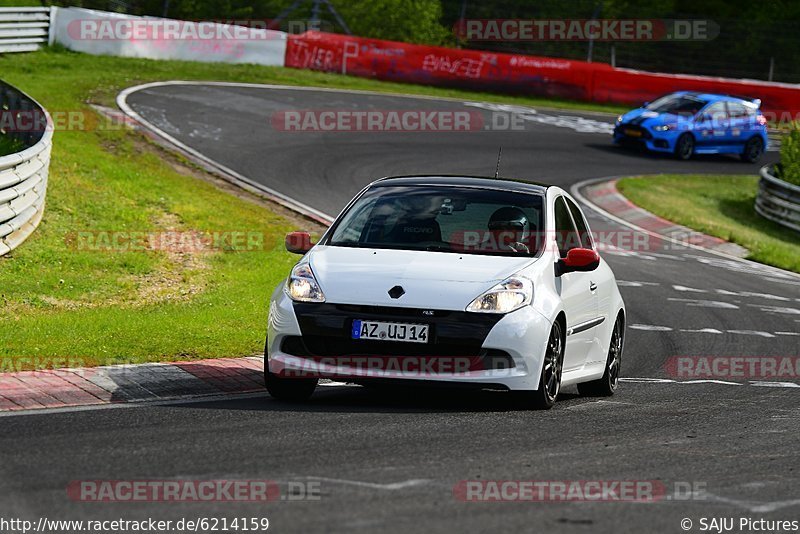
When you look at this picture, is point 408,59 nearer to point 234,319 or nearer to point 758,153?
point 758,153

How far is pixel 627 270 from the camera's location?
19.0 metres

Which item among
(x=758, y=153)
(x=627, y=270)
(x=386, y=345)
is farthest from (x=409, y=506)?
(x=758, y=153)

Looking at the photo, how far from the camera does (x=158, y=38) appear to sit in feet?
110

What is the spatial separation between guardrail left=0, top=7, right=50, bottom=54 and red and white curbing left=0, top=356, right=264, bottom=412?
22.1 metres

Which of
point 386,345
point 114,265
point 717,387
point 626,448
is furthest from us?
point 114,265

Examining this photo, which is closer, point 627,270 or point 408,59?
point 627,270

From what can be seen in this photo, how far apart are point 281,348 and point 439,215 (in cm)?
157

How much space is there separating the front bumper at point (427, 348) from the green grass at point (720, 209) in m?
13.8

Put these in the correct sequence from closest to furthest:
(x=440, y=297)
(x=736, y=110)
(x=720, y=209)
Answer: (x=440, y=297)
(x=720, y=209)
(x=736, y=110)

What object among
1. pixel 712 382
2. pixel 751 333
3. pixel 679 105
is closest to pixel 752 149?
pixel 679 105

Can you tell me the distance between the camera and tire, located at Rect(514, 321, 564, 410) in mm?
8750

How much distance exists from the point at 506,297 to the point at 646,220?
1615cm

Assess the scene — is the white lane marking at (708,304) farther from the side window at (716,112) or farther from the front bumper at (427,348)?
the side window at (716,112)

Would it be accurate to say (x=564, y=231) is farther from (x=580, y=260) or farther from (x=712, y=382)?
(x=712, y=382)
